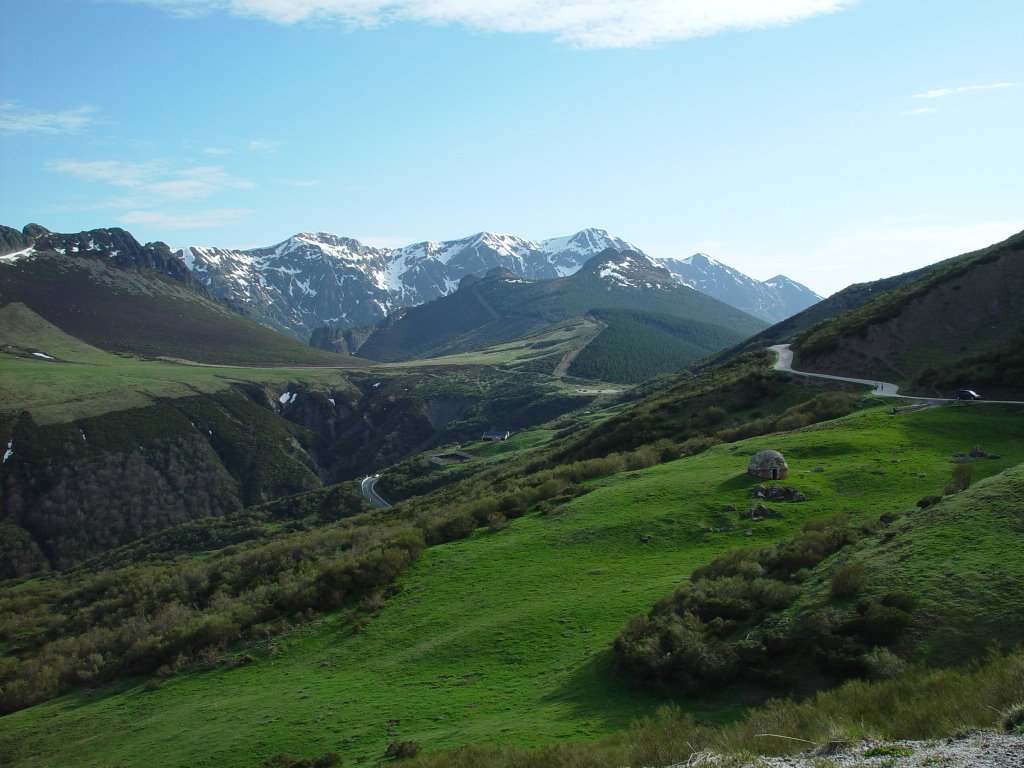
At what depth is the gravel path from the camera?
32.2 ft

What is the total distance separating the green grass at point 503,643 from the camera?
1795 cm

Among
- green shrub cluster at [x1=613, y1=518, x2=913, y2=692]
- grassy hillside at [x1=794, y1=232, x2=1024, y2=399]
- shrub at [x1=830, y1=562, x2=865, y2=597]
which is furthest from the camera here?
grassy hillside at [x1=794, y1=232, x2=1024, y2=399]

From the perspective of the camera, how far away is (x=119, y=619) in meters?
40.4

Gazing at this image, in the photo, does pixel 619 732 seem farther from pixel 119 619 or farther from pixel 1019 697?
pixel 119 619

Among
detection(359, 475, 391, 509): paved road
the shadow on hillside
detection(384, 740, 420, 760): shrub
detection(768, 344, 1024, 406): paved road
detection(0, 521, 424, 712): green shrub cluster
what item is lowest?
detection(359, 475, 391, 509): paved road

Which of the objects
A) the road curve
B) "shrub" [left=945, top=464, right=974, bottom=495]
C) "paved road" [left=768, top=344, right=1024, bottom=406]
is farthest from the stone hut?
the road curve

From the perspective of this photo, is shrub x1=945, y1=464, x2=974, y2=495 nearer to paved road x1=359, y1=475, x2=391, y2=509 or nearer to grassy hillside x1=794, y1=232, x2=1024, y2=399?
grassy hillside x1=794, y1=232, x2=1024, y2=399

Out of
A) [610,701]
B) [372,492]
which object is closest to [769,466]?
[610,701]

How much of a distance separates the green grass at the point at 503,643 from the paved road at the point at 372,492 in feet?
196

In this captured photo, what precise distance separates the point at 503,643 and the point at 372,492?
8435cm

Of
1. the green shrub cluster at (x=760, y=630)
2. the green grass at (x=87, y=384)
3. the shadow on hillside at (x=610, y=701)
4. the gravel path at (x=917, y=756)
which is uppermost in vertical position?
the green grass at (x=87, y=384)

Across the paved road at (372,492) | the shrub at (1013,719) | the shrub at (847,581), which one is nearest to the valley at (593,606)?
the shrub at (847,581)

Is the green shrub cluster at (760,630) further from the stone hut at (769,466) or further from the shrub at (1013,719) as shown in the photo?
the stone hut at (769,466)

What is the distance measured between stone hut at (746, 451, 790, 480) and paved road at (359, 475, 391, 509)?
61.6 m
